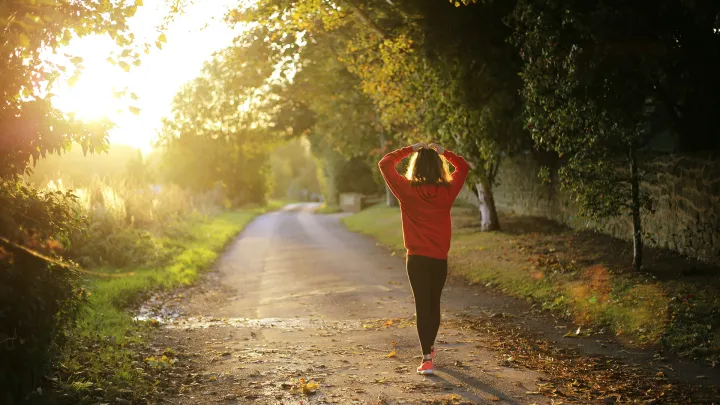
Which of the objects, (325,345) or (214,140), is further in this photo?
(214,140)

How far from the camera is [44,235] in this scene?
5.90 metres

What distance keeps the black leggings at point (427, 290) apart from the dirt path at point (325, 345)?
42cm

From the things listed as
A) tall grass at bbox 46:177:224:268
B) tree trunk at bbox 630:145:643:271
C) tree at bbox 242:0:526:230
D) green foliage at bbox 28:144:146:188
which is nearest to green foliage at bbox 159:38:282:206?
green foliage at bbox 28:144:146:188

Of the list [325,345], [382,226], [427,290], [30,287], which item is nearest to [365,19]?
[325,345]

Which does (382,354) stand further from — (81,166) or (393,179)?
(81,166)

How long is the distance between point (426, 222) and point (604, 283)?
5.72m

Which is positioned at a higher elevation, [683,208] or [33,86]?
[33,86]

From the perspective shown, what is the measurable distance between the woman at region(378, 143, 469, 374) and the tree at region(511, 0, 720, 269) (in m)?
5.34

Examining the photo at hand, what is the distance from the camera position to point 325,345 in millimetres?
8773

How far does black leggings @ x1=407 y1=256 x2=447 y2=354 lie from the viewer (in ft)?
23.5

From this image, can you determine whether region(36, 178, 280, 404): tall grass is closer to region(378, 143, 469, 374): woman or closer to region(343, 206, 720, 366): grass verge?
region(378, 143, 469, 374): woman

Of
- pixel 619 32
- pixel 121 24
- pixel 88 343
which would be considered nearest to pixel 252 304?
pixel 88 343

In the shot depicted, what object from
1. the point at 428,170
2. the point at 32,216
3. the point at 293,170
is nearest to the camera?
the point at 32,216

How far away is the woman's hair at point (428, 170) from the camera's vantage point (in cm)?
708
